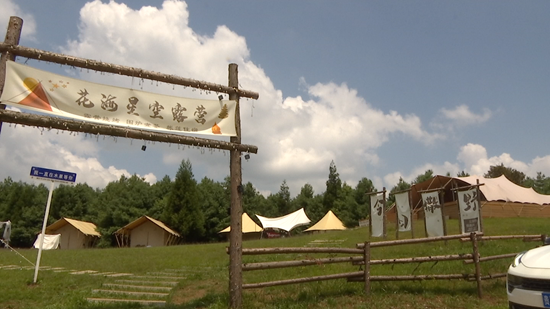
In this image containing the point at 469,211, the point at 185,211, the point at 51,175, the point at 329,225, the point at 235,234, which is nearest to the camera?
the point at 235,234

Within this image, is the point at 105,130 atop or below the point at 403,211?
atop

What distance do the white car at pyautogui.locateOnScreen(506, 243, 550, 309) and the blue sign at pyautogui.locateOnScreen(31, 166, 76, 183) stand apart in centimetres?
1092

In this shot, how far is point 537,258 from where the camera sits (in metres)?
5.38

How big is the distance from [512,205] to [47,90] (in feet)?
121

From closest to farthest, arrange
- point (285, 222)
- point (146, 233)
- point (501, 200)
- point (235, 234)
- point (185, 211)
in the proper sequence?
point (235, 234) < point (501, 200) < point (285, 222) < point (146, 233) < point (185, 211)

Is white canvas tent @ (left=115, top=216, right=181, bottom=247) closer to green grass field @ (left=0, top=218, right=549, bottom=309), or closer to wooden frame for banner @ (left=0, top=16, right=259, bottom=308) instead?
green grass field @ (left=0, top=218, right=549, bottom=309)

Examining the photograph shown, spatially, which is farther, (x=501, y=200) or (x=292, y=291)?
(x=501, y=200)

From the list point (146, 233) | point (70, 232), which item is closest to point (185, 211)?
point (146, 233)

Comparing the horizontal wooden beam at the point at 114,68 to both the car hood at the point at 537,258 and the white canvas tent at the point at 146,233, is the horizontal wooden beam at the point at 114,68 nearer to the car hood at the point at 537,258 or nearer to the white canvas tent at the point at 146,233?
the car hood at the point at 537,258

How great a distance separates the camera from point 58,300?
8500 mm

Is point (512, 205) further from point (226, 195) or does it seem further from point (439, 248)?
point (226, 195)

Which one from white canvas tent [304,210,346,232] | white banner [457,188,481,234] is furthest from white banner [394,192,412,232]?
white canvas tent [304,210,346,232]

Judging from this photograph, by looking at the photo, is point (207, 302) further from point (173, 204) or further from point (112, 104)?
point (173, 204)

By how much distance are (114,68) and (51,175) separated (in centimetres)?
498
